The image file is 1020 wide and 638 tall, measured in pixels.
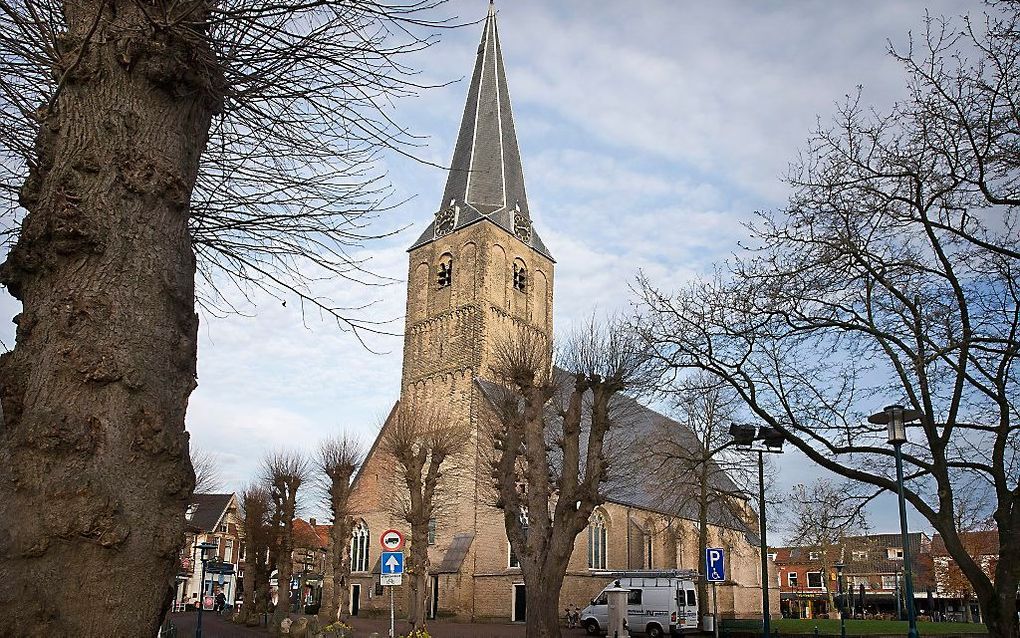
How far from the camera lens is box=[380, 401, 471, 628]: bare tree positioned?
2866 cm

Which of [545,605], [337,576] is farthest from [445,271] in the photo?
[545,605]

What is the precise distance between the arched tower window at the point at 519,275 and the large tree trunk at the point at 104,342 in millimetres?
42458

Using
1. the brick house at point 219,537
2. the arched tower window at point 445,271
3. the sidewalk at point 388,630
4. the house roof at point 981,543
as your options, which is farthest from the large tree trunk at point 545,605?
the brick house at point 219,537

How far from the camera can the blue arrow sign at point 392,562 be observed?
14914 millimetres

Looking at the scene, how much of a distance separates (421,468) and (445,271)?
1856cm

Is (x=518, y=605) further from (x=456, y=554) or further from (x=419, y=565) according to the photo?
(x=419, y=565)

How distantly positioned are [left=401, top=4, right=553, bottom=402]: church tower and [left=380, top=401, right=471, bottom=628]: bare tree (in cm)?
297

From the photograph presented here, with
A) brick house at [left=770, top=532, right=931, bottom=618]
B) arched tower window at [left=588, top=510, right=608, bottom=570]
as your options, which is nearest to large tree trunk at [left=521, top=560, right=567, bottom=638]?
arched tower window at [left=588, top=510, right=608, bottom=570]

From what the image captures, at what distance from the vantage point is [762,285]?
43.1 feet

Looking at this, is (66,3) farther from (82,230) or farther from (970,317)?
(970,317)

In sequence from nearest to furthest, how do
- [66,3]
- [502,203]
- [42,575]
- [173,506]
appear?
[42,575] < [173,506] < [66,3] < [502,203]

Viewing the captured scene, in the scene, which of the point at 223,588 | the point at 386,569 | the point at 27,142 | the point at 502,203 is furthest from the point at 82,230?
the point at 223,588

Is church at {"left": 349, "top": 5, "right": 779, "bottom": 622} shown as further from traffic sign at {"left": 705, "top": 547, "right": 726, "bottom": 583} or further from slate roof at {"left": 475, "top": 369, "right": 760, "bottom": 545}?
traffic sign at {"left": 705, "top": 547, "right": 726, "bottom": 583}

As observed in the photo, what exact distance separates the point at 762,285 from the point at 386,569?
8478mm
